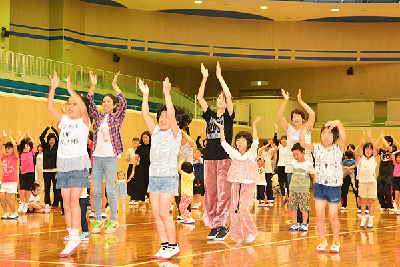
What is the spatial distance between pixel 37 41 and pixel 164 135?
17493mm

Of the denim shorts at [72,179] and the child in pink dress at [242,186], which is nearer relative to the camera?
the denim shorts at [72,179]

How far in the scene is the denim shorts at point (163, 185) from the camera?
205 inches

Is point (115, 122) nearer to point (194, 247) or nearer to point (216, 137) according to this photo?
point (216, 137)

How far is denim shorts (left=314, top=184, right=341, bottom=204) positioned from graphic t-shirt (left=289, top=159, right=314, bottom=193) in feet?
5.30

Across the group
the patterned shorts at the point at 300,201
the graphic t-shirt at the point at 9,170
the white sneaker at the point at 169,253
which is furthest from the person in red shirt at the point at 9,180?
the patterned shorts at the point at 300,201

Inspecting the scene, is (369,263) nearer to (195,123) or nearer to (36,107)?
(36,107)

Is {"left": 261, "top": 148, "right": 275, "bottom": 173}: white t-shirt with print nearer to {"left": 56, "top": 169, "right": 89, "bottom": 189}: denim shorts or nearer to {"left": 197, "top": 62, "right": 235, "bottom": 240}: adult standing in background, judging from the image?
{"left": 197, "top": 62, "right": 235, "bottom": 240}: adult standing in background

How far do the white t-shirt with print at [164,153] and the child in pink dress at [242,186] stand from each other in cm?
97

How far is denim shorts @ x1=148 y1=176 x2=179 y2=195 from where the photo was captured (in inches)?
205

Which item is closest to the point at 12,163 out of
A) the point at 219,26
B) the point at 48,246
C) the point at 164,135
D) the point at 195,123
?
the point at 48,246

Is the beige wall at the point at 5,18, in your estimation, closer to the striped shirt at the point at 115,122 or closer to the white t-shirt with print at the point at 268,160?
the white t-shirt with print at the point at 268,160

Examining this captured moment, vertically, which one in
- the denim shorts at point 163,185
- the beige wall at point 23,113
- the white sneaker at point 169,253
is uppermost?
the beige wall at point 23,113

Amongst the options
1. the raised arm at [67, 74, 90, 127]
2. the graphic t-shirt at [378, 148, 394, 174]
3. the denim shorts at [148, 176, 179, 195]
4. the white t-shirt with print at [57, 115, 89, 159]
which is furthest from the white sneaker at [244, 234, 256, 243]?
the graphic t-shirt at [378, 148, 394, 174]

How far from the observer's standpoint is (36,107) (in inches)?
552
